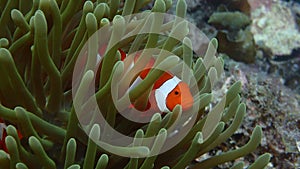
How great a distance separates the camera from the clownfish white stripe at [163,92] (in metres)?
1.35

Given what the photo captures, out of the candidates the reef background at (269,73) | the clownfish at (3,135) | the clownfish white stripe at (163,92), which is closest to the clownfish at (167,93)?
the clownfish white stripe at (163,92)

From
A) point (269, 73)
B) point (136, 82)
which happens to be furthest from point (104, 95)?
point (269, 73)

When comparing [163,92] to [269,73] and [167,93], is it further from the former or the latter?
[269,73]

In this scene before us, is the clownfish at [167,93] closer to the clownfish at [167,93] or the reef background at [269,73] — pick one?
the clownfish at [167,93]

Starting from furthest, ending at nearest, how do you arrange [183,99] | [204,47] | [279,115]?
[204,47] < [279,115] < [183,99]

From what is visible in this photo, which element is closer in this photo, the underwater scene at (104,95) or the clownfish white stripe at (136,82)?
the underwater scene at (104,95)

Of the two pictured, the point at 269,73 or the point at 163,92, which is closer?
the point at 163,92

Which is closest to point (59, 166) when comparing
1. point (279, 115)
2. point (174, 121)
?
point (174, 121)

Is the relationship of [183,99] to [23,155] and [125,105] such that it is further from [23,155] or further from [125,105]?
[23,155]

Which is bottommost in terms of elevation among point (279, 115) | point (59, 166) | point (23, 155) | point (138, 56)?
point (279, 115)

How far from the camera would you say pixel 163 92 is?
135 centimetres

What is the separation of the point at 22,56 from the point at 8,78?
18cm

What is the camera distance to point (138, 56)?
4.59 ft

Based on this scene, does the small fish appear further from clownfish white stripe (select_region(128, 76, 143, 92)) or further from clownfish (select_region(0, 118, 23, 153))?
clownfish (select_region(0, 118, 23, 153))
